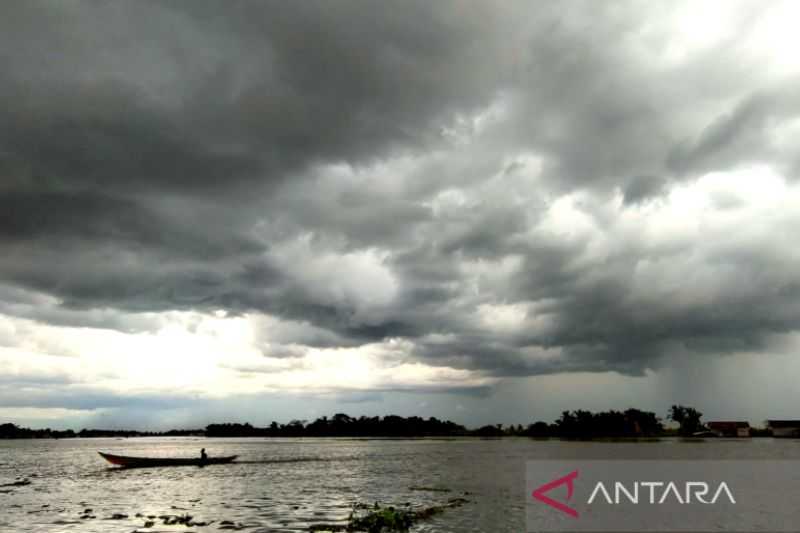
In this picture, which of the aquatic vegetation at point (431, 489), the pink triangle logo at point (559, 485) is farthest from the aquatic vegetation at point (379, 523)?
the aquatic vegetation at point (431, 489)

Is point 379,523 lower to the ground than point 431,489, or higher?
higher

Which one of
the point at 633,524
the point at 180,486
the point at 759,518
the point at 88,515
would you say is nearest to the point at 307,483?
the point at 180,486

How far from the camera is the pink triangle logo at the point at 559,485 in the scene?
155ft

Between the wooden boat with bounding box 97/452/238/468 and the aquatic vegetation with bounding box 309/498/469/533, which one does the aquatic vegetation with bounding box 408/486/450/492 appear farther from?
the wooden boat with bounding box 97/452/238/468

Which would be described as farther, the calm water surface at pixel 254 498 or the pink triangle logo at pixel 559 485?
the pink triangle logo at pixel 559 485

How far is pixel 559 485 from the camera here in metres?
64.6

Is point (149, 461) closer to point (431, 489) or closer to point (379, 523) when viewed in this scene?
point (431, 489)

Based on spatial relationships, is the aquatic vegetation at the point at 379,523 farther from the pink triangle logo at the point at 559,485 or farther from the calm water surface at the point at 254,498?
the pink triangle logo at the point at 559,485

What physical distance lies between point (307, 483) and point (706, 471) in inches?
2251

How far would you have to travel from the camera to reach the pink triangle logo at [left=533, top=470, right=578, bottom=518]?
47.3 meters

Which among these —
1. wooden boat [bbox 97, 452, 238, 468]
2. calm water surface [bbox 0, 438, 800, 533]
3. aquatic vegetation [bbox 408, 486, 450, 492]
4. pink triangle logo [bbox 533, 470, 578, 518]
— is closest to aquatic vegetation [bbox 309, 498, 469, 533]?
calm water surface [bbox 0, 438, 800, 533]

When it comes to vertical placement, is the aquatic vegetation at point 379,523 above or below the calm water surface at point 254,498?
above

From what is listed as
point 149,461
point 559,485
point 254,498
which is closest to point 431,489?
point 559,485

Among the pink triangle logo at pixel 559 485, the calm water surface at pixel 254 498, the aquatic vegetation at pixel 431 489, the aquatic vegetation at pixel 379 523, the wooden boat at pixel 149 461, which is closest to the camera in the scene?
the aquatic vegetation at pixel 379 523
